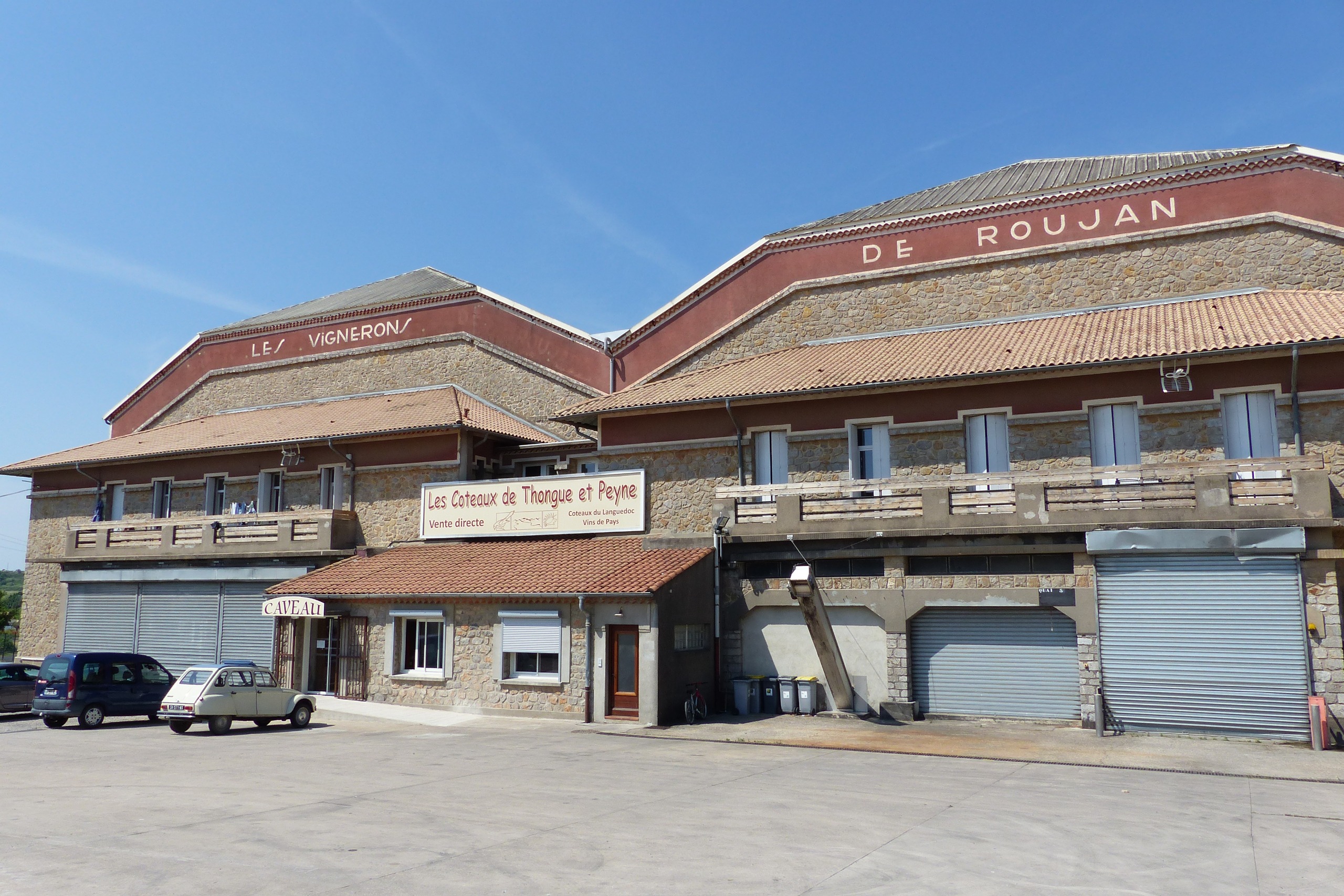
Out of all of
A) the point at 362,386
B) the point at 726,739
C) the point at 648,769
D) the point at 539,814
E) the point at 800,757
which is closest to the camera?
the point at 539,814

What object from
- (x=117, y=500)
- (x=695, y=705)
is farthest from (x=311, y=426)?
(x=695, y=705)

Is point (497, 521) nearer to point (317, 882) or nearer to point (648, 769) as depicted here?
point (648, 769)

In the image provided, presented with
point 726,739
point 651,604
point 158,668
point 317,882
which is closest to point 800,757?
point 726,739

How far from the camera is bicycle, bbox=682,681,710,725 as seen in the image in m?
22.0

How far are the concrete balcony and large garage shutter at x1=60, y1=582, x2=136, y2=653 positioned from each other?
20.7m

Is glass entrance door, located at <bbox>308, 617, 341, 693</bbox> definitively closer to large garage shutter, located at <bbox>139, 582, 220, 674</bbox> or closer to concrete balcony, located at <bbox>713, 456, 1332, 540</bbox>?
large garage shutter, located at <bbox>139, 582, 220, 674</bbox>

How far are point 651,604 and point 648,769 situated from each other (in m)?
6.23

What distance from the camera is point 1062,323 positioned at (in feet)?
79.7

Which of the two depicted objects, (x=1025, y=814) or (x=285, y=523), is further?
(x=285, y=523)

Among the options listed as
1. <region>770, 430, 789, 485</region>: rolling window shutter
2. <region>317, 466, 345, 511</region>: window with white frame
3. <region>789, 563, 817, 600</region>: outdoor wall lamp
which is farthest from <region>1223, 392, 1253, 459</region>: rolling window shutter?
<region>317, 466, 345, 511</region>: window with white frame

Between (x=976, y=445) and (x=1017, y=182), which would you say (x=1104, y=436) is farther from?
(x=1017, y=182)

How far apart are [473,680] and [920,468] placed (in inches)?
464

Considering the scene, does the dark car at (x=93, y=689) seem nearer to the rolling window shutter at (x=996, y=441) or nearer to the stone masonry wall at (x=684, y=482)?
A: the stone masonry wall at (x=684, y=482)

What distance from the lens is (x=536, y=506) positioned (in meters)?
26.8
